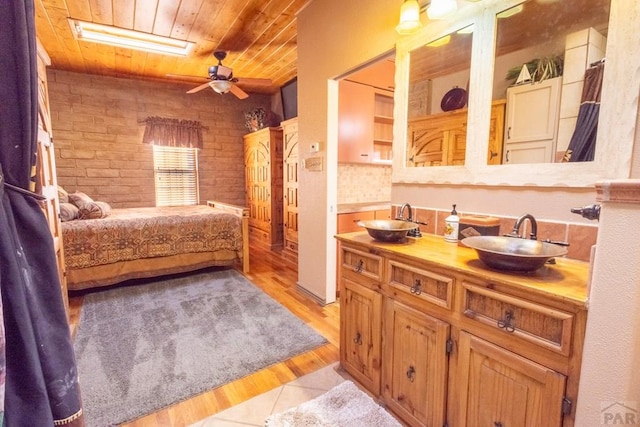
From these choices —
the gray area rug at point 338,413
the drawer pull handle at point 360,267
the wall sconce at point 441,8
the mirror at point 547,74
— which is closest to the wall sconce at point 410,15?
the wall sconce at point 441,8

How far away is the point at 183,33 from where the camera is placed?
3.25 meters

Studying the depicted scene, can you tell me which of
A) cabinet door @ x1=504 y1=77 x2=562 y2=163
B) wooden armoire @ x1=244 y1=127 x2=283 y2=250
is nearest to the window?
wooden armoire @ x1=244 y1=127 x2=283 y2=250

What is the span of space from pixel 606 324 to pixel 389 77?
3.30m

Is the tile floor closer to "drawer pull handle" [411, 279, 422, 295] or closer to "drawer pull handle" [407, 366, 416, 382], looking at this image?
"drawer pull handle" [407, 366, 416, 382]

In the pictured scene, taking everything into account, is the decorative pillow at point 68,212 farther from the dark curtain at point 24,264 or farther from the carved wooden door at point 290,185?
the dark curtain at point 24,264

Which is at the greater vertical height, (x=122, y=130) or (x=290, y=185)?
(x=122, y=130)

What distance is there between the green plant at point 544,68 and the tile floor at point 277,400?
1922 mm

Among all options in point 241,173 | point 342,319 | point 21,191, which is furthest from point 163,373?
point 241,173

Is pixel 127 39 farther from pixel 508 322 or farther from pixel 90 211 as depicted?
pixel 508 322

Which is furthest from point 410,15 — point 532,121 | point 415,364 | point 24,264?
point 24,264

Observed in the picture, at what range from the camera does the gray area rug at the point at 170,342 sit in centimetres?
175

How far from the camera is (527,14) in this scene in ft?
4.68

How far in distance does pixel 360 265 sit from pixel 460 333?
62cm

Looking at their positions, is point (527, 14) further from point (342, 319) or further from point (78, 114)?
point (78, 114)
